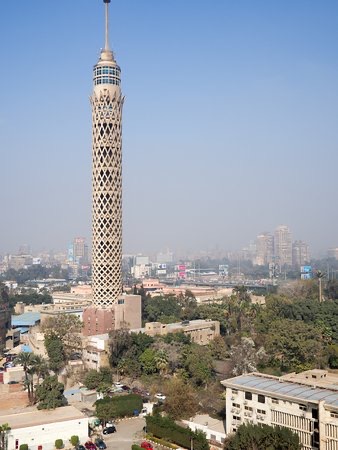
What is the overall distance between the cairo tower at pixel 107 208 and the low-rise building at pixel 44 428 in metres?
13.2

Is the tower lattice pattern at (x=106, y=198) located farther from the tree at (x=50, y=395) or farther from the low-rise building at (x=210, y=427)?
the low-rise building at (x=210, y=427)

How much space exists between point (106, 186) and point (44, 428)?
1796 centimetres

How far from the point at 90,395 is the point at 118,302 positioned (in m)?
10.1

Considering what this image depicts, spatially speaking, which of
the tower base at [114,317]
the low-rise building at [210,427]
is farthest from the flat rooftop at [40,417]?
the tower base at [114,317]

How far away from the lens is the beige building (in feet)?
106

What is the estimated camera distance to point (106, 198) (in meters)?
34.3

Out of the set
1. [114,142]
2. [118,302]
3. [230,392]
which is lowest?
[230,392]

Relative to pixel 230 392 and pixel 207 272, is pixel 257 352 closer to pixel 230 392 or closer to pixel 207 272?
pixel 230 392

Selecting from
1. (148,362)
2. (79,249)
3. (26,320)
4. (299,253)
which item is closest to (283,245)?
(299,253)

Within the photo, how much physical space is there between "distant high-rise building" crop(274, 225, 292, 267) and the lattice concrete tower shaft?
396 ft

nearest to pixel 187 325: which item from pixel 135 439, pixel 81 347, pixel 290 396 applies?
pixel 81 347

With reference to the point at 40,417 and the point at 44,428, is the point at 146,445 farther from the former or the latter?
the point at 40,417

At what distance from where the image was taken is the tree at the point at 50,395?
21078 mm

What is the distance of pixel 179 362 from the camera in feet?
86.8
